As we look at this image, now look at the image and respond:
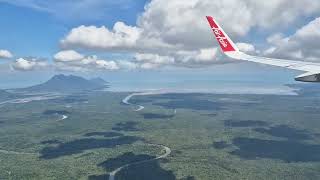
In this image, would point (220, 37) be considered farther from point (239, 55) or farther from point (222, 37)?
point (239, 55)

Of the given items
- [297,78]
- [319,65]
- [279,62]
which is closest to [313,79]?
[297,78]

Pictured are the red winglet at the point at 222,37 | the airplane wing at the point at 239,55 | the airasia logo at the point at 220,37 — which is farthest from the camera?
the airasia logo at the point at 220,37

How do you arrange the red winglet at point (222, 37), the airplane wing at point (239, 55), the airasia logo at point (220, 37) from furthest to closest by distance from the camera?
the airasia logo at point (220, 37)
the red winglet at point (222, 37)
the airplane wing at point (239, 55)

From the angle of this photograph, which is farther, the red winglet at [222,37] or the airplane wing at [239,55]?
the red winglet at [222,37]

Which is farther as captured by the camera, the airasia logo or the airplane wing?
the airasia logo

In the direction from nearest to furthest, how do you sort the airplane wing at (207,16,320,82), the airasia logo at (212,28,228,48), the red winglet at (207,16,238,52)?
the airplane wing at (207,16,320,82) → the red winglet at (207,16,238,52) → the airasia logo at (212,28,228,48)

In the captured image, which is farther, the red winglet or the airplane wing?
the red winglet

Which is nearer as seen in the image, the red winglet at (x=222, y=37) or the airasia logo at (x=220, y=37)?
the red winglet at (x=222, y=37)

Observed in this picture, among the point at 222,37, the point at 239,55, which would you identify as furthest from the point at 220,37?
the point at 239,55

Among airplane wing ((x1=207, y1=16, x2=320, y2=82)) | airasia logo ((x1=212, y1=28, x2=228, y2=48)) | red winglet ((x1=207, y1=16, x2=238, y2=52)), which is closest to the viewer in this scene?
airplane wing ((x1=207, y1=16, x2=320, y2=82))
